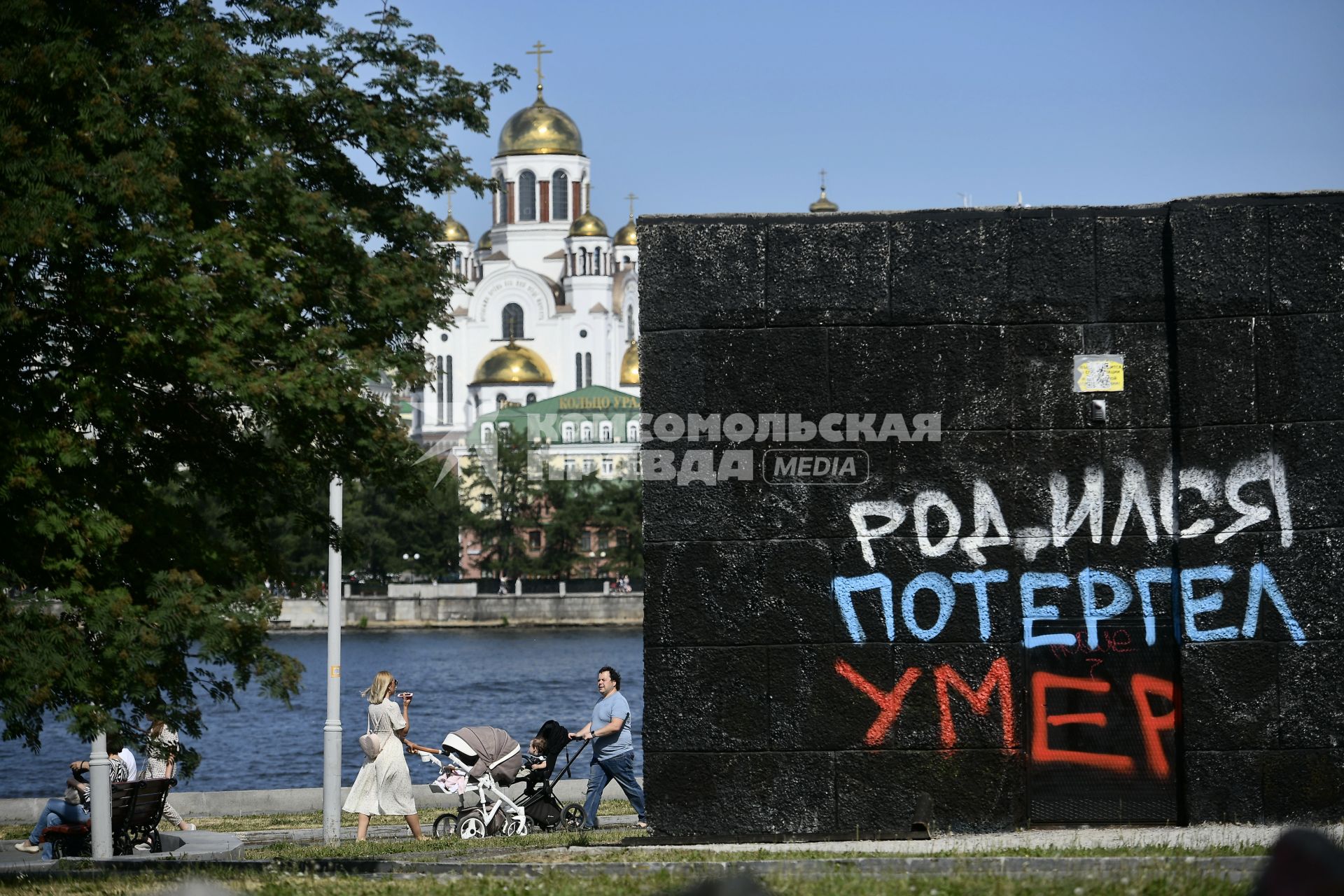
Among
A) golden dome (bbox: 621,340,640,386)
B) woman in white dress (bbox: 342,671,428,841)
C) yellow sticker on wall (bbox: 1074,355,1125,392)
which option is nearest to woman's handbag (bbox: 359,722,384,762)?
woman in white dress (bbox: 342,671,428,841)

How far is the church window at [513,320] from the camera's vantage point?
12388cm

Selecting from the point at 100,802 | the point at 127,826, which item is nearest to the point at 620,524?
the point at 127,826

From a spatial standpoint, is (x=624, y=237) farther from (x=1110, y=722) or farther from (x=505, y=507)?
(x=1110, y=722)

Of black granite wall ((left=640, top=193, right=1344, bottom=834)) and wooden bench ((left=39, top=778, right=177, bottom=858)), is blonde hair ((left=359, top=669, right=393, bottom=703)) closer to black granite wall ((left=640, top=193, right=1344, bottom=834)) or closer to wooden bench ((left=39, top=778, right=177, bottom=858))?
wooden bench ((left=39, top=778, right=177, bottom=858))

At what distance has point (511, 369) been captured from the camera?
115625 millimetres

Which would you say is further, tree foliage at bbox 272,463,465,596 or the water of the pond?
tree foliage at bbox 272,463,465,596

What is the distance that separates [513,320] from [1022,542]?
116 m

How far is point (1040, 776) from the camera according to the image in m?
8.52

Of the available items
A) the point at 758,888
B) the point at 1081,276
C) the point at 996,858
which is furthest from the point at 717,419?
the point at 758,888

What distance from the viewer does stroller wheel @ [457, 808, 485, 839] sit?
571 inches

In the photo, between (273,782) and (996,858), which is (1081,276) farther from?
(273,782)

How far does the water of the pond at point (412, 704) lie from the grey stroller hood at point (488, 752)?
1192 millimetres

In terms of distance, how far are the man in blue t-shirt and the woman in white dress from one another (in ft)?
6.35

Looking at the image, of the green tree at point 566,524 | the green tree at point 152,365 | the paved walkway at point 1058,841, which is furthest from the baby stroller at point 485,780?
the green tree at point 566,524
